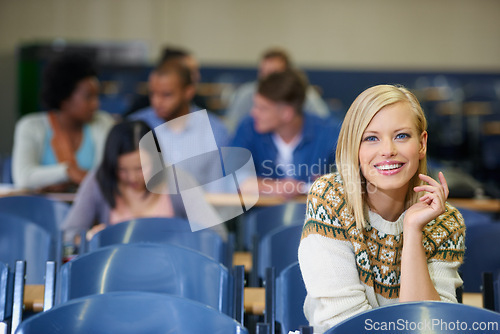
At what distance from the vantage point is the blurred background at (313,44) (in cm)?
838

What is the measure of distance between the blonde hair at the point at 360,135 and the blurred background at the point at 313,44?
689cm

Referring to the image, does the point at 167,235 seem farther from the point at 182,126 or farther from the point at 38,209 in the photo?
the point at 38,209

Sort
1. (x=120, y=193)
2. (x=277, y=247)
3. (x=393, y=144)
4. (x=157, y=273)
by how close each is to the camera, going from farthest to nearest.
Answer: (x=120, y=193) < (x=277, y=247) < (x=157, y=273) < (x=393, y=144)

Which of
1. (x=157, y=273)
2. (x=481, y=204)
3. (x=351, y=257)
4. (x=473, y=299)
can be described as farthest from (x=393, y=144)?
(x=481, y=204)

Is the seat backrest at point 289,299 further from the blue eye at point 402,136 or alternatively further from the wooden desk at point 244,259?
the wooden desk at point 244,259

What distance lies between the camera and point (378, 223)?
5.47 feet

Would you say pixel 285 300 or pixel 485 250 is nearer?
pixel 285 300

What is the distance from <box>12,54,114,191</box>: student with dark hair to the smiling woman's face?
294 cm

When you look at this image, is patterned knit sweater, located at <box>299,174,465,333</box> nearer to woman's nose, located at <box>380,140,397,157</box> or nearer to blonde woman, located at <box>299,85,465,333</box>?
blonde woman, located at <box>299,85,465,333</box>

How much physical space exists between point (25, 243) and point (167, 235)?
571 millimetres

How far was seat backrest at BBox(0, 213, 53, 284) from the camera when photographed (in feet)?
8.53

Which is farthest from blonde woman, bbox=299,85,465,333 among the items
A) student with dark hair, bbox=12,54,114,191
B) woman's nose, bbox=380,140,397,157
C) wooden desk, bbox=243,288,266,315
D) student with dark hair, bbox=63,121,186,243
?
student with dark hair, bbox=12,54,114,191

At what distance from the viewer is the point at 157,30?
8.60 m

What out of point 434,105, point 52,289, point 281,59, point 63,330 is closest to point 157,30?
point 281,59
